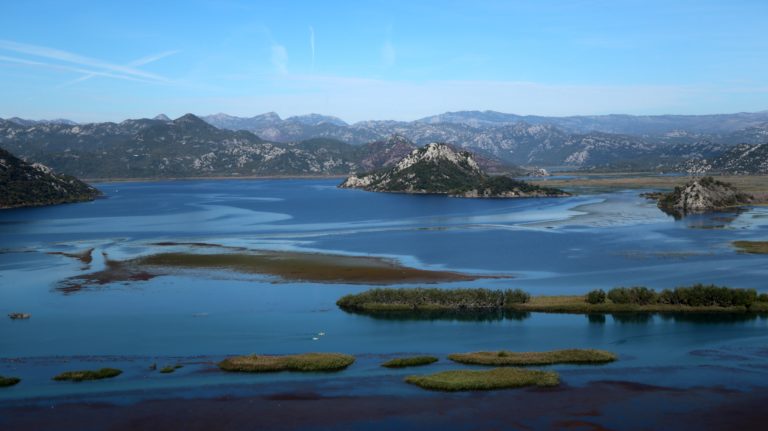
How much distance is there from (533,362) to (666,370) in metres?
9.09

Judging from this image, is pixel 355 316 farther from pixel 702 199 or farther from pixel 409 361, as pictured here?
pixel 702 199

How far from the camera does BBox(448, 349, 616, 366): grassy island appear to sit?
48531 mm

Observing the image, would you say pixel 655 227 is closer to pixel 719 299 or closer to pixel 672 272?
pixel 672 272

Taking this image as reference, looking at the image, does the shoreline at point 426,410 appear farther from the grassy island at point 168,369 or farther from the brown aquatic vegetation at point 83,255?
the brown aquatic vegetation at point 83,255

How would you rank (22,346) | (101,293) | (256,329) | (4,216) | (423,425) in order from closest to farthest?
(423,425) → (22,346) → (256,329) → (101,293) → (4,216)

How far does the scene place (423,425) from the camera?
1501 inches

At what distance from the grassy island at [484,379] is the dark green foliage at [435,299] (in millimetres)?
19139

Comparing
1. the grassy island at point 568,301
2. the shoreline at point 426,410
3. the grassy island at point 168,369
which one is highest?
the grassy island at point 568,301

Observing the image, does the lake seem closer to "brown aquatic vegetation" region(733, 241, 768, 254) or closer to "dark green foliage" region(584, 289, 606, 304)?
"brown aquatic vegetation" region(733, 241, 768, 254)

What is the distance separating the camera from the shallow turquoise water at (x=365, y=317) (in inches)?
1937

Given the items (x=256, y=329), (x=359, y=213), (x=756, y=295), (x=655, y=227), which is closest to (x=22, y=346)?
(x=256, y=329)

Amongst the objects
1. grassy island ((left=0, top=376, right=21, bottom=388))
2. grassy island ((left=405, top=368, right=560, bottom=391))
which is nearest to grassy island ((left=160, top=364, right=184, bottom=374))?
grassy island ((left=0, top=376, right=21, bottom=388))

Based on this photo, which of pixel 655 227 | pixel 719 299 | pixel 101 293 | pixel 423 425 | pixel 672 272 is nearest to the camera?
pixel 423 425

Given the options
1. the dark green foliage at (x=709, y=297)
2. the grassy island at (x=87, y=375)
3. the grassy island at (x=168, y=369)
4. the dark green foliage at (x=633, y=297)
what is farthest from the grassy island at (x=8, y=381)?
the dark green foliage at (x=709, y=297)
